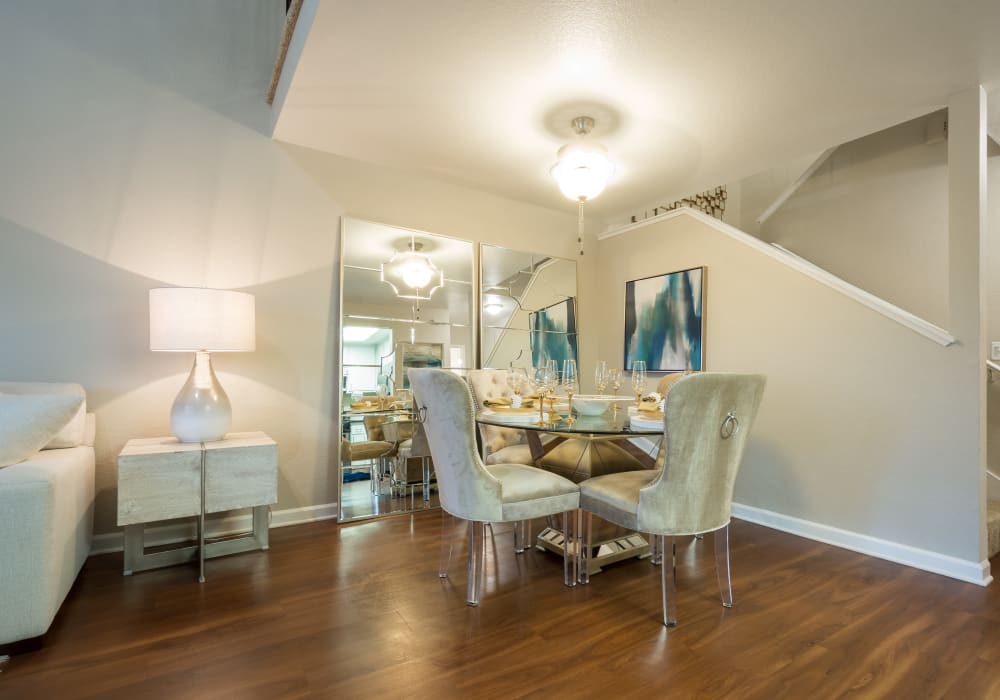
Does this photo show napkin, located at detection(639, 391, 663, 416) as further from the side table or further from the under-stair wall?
the side table

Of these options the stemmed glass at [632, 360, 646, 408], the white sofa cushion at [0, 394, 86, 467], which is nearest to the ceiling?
the stemmed glass at [632, 360, 646, 408]

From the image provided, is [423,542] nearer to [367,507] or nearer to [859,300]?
[367,507]

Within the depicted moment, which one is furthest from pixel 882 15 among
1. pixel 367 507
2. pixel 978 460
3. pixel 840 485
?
pixel 367 507

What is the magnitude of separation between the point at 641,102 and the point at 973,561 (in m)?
2.87

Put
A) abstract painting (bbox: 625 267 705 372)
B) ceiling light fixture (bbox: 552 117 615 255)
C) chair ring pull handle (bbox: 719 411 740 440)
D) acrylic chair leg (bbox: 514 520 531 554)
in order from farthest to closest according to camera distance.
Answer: abstract painting (bbox: 625 267 705 372)
ceiling light fixture (bbox: 552 117 615 255)
acrylic chair leg (bbox: 514 520 531 554)
chair ring pull handle (bbox: 719 411 740 440)

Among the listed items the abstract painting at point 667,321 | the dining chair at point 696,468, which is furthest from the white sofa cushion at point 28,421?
the abstract painting at point 667,321

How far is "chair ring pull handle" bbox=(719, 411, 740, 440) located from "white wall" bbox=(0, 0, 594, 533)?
7.98 feet

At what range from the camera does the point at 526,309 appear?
4.12m

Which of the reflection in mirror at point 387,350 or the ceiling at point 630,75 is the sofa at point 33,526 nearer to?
the reflection in mirror at point 387,350

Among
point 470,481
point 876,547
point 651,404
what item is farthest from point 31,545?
point 876,547

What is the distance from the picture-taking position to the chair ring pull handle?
179 centimetres

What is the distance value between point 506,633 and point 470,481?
1.90ft

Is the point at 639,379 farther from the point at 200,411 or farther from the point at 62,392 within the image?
the point at 62,392

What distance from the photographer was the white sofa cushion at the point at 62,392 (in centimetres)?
210
